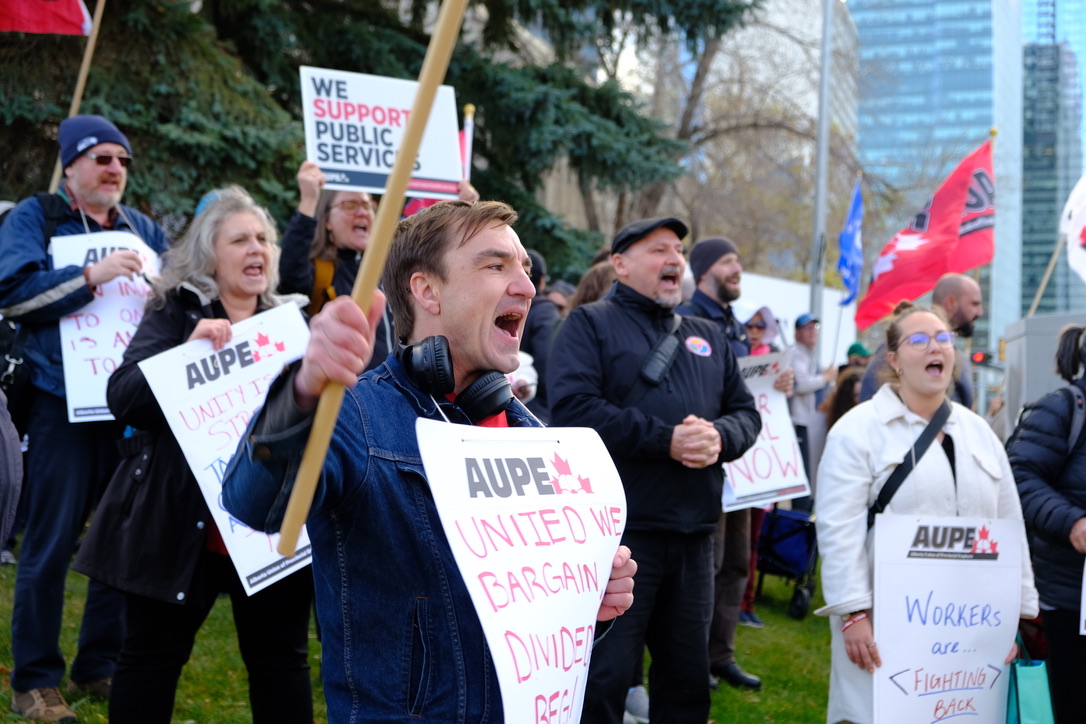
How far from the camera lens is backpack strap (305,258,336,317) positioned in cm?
520

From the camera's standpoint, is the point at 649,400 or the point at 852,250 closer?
the point at 649,400

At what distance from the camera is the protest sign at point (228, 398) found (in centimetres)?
374

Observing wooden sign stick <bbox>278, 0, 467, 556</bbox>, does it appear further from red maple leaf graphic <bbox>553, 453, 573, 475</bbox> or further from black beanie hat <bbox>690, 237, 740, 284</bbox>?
black beanie hat <bbox>690, 237, 740, 284</bbox>

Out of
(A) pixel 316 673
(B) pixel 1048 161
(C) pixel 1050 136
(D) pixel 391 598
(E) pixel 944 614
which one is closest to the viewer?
(D) pixel 391 598

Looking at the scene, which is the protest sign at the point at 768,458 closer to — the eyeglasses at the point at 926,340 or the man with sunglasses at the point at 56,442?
the eyeglasses at the point at 926,340

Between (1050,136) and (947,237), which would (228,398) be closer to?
(947,237)

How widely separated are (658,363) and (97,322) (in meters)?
2.45

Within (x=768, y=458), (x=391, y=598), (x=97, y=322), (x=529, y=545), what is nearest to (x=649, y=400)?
(x=768, y=458)

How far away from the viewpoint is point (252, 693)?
12.7 feet

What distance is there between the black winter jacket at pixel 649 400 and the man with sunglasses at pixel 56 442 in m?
1.93

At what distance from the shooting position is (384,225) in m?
1.65

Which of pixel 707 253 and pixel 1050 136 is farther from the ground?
pixel 1050 136

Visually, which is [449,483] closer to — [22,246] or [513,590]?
[513,590]

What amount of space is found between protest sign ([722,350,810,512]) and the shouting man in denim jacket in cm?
354
